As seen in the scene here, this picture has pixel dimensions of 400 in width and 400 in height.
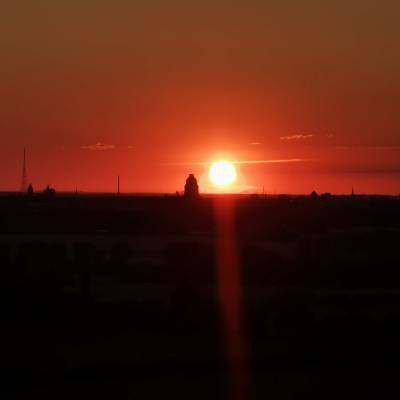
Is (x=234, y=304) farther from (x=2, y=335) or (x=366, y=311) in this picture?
(x=2, y=335)

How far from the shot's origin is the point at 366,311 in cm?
1742

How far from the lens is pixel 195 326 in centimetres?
1497

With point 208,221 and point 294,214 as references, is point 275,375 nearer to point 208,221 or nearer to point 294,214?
point 208,221

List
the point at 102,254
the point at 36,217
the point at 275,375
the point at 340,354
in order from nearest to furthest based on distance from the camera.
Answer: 1. the point at 275,375
2. the point at 340,354
3. the point at 102,254
4. the point at 36,217

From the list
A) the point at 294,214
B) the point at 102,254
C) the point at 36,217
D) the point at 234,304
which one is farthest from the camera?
the point at 294,214

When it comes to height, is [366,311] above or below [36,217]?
below

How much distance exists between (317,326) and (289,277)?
8.43 metres

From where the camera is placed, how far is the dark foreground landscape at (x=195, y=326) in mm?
11547

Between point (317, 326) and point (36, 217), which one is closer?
point (317, 326)

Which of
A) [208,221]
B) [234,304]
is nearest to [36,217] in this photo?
[208,221]

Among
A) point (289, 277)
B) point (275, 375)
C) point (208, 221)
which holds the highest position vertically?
point (208, 221)

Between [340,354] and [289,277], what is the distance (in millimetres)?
10350

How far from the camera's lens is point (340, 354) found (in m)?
13.1

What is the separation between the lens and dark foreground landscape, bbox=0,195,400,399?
11.5m
